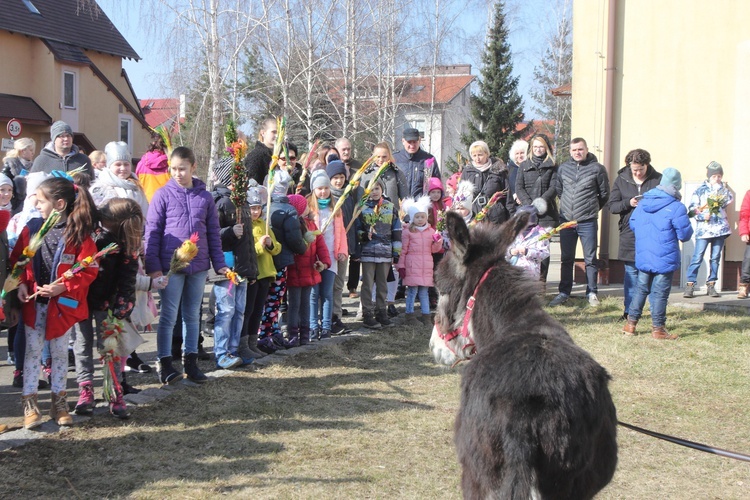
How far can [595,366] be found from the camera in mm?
3410

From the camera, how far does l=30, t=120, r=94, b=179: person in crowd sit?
9.41 m

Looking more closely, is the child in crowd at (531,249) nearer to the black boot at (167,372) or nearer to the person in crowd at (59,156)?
the black boot at (167,372)

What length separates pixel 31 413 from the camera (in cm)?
582

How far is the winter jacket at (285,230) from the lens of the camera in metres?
8.52

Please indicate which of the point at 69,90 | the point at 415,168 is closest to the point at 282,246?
the point at 415,168

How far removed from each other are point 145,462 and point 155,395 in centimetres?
159

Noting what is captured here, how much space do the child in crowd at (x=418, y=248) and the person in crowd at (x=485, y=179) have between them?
148 cm

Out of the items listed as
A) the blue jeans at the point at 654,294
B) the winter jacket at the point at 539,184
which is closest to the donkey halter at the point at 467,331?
the blue jeans at the point at 654,294

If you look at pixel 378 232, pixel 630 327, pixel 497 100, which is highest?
pixel 497 100

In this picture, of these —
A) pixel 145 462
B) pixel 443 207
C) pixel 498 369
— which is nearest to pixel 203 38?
pixel 443 207

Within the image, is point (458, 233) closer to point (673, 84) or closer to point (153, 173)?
point (153, 173)

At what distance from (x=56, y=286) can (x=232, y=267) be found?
225 centimetres

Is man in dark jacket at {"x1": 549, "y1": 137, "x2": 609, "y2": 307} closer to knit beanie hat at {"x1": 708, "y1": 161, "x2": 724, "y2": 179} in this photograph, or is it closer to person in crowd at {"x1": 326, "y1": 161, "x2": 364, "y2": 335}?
knit beanie hat at {"x1": 708, "y1": 161, "x2": 724, "y2": 179}

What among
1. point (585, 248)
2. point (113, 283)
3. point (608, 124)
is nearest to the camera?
point (113, 283)
